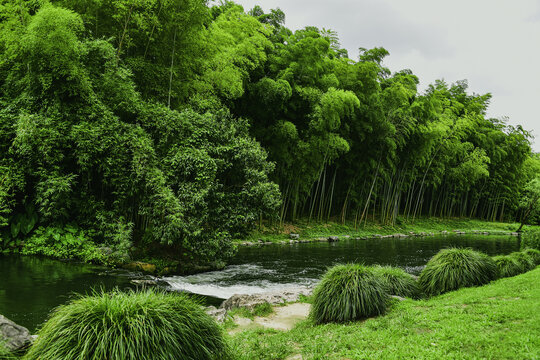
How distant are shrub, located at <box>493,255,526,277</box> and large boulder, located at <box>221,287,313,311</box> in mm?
4621

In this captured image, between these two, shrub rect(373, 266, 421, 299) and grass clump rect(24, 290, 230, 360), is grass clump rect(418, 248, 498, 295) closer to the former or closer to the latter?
shrub rect(373, 266, 421, 299)

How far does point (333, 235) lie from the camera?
20344 millimetres

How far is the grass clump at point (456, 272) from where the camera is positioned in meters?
6.97

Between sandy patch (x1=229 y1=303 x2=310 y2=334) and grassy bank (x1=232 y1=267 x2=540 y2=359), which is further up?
grassy bank (x1=232 y1=267 x2=540 y2=359)

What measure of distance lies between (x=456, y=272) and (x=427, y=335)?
11.7 ft

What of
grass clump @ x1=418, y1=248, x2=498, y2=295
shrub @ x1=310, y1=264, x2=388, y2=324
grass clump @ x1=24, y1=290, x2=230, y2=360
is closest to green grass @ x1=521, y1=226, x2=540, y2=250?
grass clump @ x1=418, y1=248, x2=498, y2=295

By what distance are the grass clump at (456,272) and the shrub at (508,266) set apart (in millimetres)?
528

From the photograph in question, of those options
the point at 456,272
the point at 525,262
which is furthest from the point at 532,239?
the point at 456,272

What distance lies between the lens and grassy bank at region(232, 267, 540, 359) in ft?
11.7

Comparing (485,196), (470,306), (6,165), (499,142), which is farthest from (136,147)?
(485,196)

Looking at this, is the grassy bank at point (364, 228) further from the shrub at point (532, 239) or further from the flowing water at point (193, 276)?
the shrub at point (532, 239)

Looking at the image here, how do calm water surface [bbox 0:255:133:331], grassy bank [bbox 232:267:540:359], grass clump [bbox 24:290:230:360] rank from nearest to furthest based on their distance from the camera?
1. grass clump [bbox 24:290:230:360]
2. grassy bank [bbox 232:267:540:359]
3. calm water surface [bbox 0:255:133:331]

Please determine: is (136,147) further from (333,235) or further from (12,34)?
(333,235)

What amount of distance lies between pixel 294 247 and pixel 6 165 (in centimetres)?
1142
